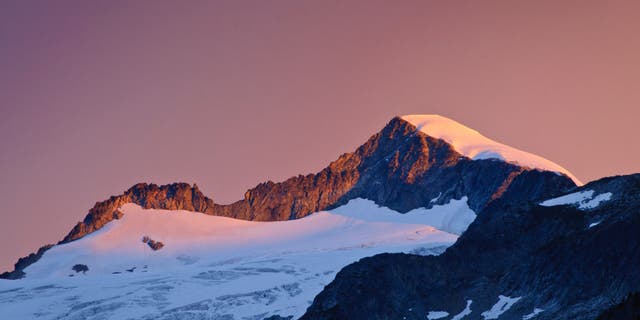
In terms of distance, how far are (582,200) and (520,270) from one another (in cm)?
1464

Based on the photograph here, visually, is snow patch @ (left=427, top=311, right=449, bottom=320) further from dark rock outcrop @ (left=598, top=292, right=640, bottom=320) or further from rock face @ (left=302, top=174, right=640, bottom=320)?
dark rock outcrop @ (left=598, top=292, right=640, bottom=320)

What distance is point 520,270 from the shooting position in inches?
6491

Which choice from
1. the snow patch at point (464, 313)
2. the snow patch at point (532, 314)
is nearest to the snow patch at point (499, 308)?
the snow patch at point (464, 313)

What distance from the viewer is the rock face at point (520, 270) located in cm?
14712

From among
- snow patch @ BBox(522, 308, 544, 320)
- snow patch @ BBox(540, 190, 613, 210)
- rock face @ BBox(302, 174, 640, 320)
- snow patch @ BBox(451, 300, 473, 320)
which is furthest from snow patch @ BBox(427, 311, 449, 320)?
snow patch @ BBox(540, 190, 613, 210)

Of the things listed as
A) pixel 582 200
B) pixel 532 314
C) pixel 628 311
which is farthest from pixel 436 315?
pixel 628 311

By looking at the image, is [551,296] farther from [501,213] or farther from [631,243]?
[501,213]

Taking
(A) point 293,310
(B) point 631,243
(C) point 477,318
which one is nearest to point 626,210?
(B) point 631,243

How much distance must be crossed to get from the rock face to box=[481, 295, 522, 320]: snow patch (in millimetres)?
651

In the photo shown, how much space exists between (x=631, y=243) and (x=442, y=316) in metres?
27.7

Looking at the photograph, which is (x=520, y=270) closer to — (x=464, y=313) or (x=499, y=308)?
(x=499, y=308)

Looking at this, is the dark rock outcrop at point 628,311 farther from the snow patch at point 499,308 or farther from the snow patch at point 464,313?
the snow patch at point 464,313

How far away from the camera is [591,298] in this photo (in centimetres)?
14312

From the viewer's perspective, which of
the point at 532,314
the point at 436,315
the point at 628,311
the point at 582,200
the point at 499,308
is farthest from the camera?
the point at 582,200
